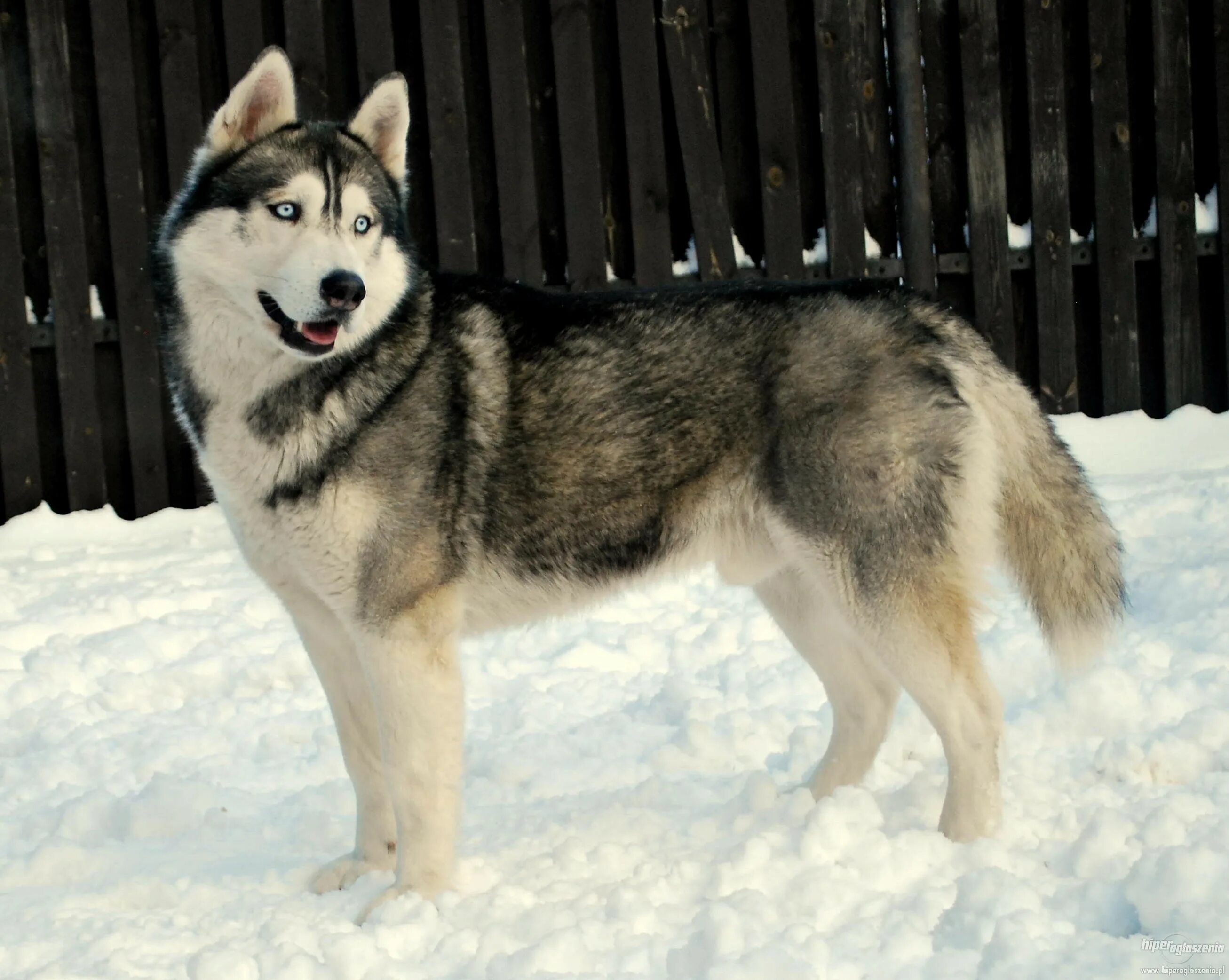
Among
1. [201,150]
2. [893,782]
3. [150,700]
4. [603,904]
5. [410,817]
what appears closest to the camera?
[603,904]

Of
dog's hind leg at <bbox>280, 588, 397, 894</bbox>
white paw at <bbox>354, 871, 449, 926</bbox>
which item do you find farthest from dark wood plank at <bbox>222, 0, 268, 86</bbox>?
white paw at <bbox>354, 871, 449, 926</bbox>

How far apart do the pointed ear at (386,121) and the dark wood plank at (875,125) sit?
11.5 ft

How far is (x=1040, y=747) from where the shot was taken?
371 centimetres

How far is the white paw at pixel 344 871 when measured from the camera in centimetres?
321

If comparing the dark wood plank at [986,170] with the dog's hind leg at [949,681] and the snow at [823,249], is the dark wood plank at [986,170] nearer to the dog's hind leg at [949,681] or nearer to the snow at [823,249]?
the snow at [823,249]

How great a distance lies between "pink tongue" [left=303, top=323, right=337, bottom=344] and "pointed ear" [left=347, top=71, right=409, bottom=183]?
560 millimetres

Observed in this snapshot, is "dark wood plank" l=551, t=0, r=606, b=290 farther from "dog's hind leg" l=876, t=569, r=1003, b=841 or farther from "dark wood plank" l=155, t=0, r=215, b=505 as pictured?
"dog's hind leg" l=876, t=569, r=1003, b=841

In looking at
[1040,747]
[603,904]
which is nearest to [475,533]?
[603,904]

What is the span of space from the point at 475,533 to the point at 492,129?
343 centimetres

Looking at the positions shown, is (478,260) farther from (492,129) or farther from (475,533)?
(475,533)

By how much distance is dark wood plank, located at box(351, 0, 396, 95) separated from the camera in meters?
5.95

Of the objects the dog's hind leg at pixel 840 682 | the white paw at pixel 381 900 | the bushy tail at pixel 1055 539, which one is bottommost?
the white paw at pixel 381 900

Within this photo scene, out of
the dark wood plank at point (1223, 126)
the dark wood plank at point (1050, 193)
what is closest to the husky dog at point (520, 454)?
the dark wood plank at point (1050, 193)

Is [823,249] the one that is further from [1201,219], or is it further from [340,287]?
[340,287]
